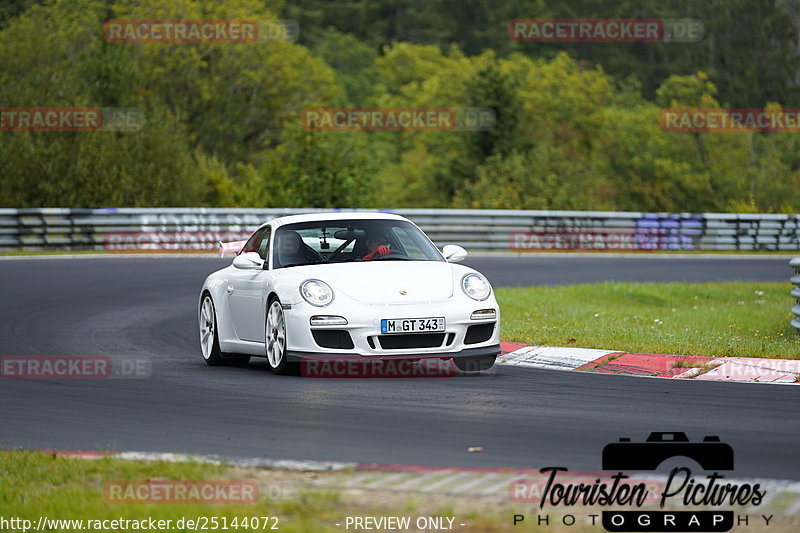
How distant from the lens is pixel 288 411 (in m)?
9.84

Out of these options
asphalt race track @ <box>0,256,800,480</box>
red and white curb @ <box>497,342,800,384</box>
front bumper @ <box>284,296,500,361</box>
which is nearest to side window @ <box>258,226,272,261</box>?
asphalt race track @ <box>0,256,800,480</box>

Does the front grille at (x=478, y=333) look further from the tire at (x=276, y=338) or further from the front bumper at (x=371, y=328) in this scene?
the tire at (x=276, y=338)

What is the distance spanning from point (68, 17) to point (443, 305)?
5962 centimetres

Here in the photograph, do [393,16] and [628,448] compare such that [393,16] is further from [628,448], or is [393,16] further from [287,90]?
[628,448]

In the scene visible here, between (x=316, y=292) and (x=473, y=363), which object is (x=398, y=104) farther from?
(x=316, y=292)

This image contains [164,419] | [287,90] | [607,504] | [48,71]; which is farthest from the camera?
[287,90]

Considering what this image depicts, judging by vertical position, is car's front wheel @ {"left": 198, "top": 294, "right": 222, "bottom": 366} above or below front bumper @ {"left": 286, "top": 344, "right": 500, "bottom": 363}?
below

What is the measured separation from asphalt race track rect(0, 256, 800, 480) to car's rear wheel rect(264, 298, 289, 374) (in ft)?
0.78

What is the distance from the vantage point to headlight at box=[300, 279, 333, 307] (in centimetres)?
1173

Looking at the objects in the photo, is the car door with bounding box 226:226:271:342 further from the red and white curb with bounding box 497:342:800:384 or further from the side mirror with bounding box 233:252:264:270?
the red and white curb with bounding box 497:342:800:384

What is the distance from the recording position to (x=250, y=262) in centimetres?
1273

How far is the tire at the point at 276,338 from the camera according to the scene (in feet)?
39.5

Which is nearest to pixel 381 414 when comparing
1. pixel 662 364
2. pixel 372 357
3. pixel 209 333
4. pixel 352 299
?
pixel 372 357

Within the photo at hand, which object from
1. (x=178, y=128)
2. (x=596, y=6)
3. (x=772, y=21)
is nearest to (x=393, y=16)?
(x=596, y=6)
